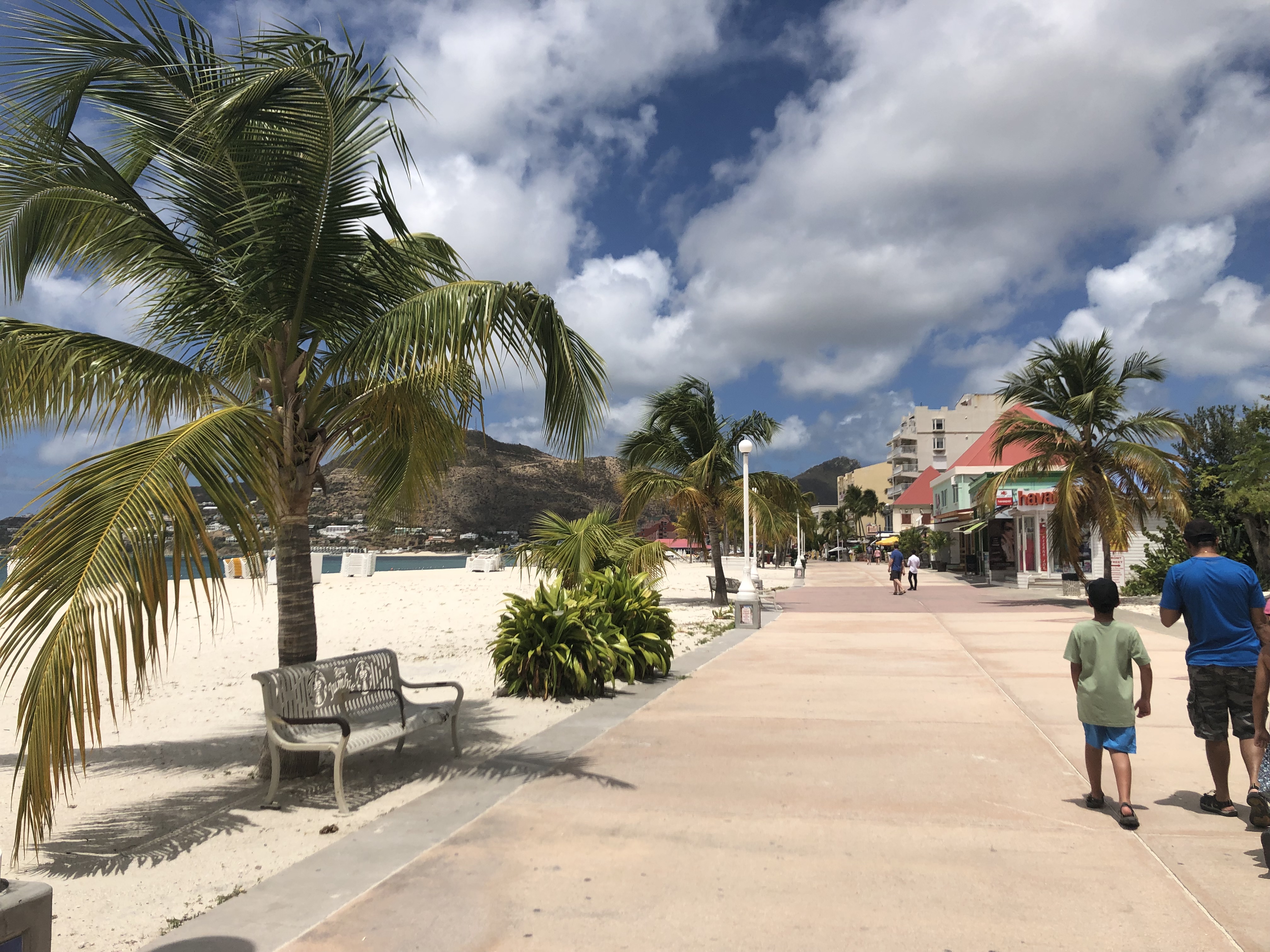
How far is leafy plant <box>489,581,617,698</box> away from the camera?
8.71m

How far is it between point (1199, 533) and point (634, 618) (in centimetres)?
627

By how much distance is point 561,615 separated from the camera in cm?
880

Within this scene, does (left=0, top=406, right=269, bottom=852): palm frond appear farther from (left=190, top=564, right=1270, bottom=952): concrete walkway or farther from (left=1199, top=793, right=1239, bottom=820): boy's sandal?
(left=1199, top=793, right=1239, bottom=820): boy's sandal

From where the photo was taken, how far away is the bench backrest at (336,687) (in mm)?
5486

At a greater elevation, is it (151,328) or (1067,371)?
(1067,371)

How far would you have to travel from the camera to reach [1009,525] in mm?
35969

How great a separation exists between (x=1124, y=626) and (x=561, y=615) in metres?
5.30

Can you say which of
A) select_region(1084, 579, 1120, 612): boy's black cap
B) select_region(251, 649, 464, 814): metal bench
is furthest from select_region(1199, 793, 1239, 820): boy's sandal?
select_region(251, 649, 464, 814): metal bench

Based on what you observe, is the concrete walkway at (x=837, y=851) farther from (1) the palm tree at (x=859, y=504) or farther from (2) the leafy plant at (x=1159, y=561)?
(1) the palm tree at (x=859, y=504)

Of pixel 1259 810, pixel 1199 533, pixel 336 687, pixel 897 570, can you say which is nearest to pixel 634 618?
pixel 336 687

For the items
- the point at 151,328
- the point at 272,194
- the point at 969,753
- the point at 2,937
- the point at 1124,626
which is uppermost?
the point at 272,194

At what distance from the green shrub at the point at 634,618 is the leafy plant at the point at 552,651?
628mm

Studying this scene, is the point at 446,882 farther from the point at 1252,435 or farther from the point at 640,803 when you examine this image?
the point at 1252,435

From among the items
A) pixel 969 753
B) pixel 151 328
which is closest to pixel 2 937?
pixel 151 328
